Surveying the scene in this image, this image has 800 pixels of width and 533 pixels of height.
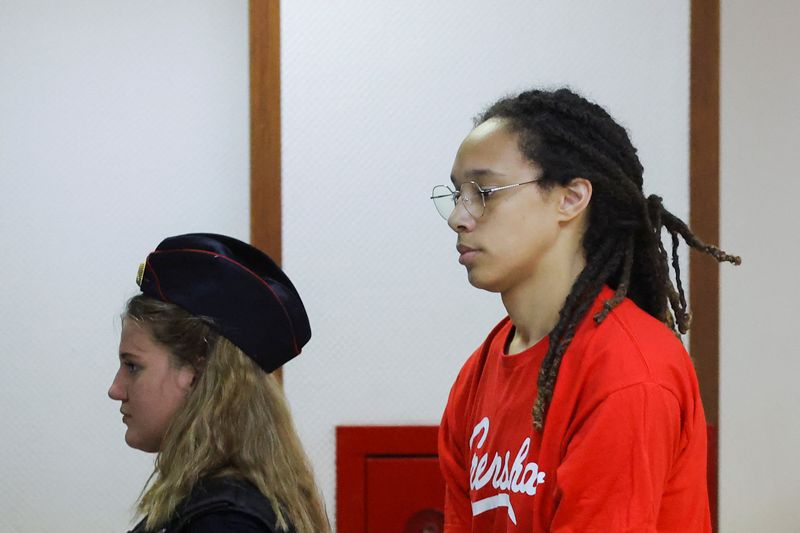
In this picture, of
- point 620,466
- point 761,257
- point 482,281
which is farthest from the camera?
point 761,257

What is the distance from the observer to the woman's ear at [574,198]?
4.92 ft

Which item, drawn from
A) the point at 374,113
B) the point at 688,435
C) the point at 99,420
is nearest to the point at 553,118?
the point at 688,435

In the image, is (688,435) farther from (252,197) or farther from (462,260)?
(252,197)

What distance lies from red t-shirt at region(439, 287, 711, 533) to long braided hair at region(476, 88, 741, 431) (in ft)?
0.18

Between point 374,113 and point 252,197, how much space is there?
41cm

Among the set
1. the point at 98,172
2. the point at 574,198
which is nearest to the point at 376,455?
the point at 98,172

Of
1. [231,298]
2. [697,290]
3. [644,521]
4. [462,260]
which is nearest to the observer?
[644,521]

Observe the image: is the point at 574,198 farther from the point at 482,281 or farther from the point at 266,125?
the point at 266,125

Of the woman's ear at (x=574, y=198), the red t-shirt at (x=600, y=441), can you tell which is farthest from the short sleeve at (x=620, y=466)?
the woman's ear at (x=574, y=198)

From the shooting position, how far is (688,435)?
135cm

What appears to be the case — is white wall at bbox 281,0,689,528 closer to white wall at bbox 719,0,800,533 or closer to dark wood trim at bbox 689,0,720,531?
dark wood trim at bbox 689,0,720,531

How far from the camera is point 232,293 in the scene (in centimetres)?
144

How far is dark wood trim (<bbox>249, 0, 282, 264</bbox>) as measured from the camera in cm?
259

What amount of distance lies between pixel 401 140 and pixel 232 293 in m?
1.26
